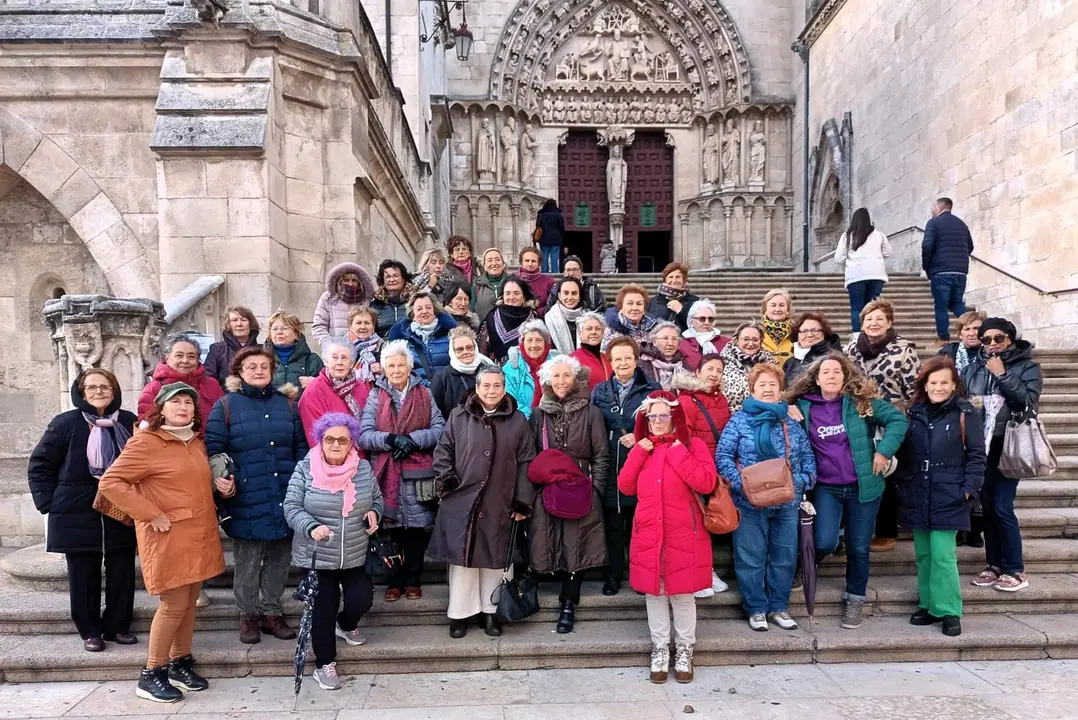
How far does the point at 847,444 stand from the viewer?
4.23m

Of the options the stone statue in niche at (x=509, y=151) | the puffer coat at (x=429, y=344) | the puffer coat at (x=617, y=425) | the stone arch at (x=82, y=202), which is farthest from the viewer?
the stone statue in niche at (x=509, y=151)

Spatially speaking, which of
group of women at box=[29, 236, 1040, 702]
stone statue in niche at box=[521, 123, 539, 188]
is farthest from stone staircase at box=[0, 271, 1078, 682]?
stone statue in niche at box=[521, 123, 539, 188]

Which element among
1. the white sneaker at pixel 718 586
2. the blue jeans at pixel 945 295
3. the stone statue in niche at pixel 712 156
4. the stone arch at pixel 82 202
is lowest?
the white sneaker at pixel 718 586

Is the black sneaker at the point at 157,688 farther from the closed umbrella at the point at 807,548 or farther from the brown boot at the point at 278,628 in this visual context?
the closed umbrella at the point at 807,548

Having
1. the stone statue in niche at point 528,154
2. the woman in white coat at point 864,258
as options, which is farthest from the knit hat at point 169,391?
the stone statue in niche at point 528,154

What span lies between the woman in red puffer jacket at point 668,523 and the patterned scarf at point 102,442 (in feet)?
9.87

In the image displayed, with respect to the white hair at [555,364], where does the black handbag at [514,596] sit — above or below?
below

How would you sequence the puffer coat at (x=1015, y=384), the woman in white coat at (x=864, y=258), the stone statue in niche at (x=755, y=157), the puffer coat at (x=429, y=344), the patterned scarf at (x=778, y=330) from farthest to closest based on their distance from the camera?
the stone statue in niche at (x=755, y=157) → the woman in white coat at (x=864, y=258) → the patterned scarf at (x=778, y=330) → the puffer coat at (x=429, y=344) → the puffer coat at (x=1015, y=384)

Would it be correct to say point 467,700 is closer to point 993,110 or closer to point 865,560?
point 865,560

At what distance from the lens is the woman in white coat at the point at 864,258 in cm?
798

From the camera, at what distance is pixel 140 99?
6.90 metres

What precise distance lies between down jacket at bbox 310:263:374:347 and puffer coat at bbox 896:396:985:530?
416 cm

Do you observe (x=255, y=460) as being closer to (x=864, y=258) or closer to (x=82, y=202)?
(x=82, y=202)

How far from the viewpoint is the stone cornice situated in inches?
629
